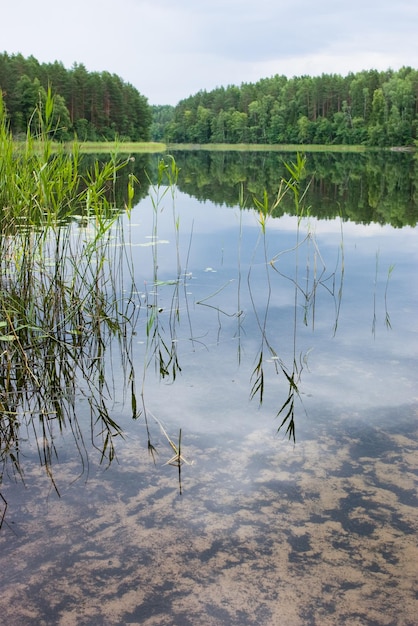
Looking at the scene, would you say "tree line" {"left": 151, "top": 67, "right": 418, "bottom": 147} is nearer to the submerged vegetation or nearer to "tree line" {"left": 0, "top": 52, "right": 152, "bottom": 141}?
"tree line" {"left": 0, "top": 52, "right": 152, "bottom": 141}

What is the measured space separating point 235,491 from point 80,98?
64794 mm

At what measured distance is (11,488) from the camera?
2732 mm

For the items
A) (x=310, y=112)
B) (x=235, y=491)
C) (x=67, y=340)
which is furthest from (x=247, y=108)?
(x=235, y=491)

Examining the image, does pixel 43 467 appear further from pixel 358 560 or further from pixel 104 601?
pixel 358 560

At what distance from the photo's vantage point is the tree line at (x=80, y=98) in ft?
161

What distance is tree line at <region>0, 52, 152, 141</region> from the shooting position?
161 ft

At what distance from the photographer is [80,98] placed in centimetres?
6234

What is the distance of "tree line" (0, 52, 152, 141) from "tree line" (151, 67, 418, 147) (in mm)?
19025

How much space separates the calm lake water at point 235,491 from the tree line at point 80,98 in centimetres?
4371

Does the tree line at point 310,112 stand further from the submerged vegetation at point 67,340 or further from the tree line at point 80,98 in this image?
the submerged vegetation at point 67,340

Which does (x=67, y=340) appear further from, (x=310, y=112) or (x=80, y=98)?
(x=310, y=112)

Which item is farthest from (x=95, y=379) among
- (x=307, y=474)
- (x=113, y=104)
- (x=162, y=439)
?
(x=113, y=104)

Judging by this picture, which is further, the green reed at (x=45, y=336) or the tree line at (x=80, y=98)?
the tree line at (x=80, y=98)

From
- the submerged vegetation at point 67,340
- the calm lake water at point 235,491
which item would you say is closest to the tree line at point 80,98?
the submerged vegetation at point 67,340
